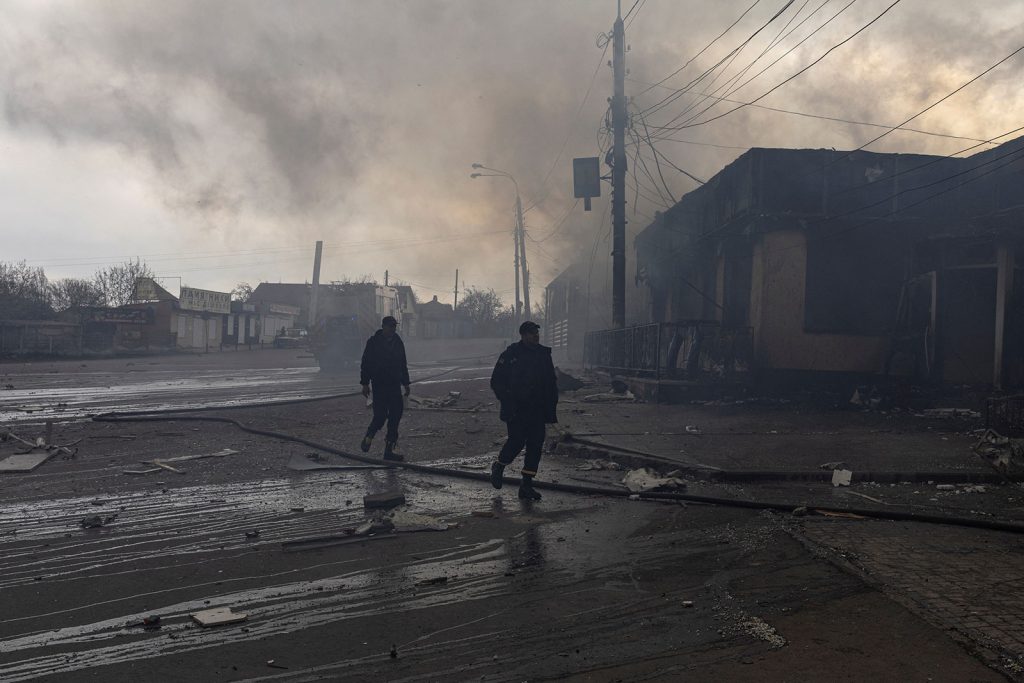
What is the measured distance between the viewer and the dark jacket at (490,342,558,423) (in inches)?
292

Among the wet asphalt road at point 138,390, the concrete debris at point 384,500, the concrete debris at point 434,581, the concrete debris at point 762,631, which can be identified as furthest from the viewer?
the wet asphalt road at point 138,390

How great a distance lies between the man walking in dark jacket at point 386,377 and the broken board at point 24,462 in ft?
12.0

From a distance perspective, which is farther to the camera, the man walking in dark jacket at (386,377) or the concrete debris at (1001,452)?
the man walking in dark jacket at (386,377)

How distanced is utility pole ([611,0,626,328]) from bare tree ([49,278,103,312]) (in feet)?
217

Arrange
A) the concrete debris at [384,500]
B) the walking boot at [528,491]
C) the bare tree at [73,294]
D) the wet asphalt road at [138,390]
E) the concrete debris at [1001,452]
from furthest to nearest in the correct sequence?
the bare tree at [73,294], the wet asphalt road at [138,390], the concrete debris at [1001,452], the walking boot at [528,491], the concrete debris at [384,500]

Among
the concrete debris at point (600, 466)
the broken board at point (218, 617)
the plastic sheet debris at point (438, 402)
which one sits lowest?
the broken board at point (218, 617)

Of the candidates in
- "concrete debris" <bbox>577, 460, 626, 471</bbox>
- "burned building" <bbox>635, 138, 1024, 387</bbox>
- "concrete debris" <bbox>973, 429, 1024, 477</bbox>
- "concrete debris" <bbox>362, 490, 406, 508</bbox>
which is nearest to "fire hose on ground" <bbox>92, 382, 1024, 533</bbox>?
"concrete debris" <bbox>577, 460, 626, 471</bbox>

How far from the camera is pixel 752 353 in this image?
17500 millimetres

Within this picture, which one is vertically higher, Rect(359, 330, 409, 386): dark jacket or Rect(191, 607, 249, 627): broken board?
Rect(359, 330, 409, 386): dark jacket

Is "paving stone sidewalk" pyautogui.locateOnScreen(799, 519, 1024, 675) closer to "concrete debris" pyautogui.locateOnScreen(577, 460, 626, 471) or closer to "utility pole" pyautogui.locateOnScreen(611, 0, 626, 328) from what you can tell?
"concrete debris" pyautogui.locateOnScreen(577, 460, 626, 471)

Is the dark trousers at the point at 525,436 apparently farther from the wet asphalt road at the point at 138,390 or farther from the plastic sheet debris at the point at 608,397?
the plastic sheet debris at the point at 608,397

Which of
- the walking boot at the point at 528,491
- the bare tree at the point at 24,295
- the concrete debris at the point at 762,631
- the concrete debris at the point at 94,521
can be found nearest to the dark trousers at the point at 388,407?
the walking boot at the point at 528,491

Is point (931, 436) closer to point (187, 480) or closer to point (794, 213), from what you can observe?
point (794, 213)

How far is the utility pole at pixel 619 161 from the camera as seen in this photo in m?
21.1
